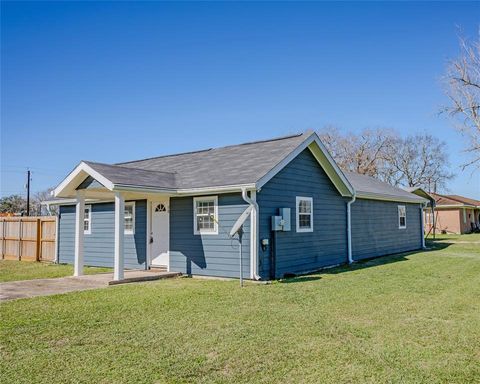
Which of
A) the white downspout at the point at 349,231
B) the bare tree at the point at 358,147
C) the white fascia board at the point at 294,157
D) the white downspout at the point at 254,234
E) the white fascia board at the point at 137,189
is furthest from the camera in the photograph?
the bare tree at the point at 358,147

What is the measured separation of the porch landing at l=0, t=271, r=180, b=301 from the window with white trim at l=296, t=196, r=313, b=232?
4017 millimetres

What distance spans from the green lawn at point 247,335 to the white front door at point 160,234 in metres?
3.05

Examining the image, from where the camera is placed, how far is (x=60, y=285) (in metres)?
10.2

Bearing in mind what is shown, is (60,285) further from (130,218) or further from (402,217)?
(402,217)

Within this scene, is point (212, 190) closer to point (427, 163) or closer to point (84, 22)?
point (84, 22)

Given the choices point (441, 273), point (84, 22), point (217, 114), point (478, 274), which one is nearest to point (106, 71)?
point (84, 22)

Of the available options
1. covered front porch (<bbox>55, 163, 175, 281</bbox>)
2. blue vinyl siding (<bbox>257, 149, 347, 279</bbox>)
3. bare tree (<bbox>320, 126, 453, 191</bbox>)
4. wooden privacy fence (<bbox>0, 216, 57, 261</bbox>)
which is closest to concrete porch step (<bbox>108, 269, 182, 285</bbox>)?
covered front porch (<bbox>55, 163, 175, 281</bbox>)

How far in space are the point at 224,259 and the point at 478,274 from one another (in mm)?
7446

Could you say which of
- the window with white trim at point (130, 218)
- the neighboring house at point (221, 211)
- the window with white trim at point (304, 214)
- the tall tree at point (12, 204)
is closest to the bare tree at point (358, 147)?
the neighboring house at point (221, 211)

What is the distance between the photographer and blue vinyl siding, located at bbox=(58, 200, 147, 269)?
43.4 feet

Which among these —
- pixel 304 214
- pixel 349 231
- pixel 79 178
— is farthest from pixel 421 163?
pixel 79 178

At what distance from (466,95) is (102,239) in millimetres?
15281

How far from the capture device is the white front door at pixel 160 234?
12.6 m

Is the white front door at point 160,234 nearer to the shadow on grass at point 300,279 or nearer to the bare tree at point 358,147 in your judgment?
the shadow on grass at point 300,279
